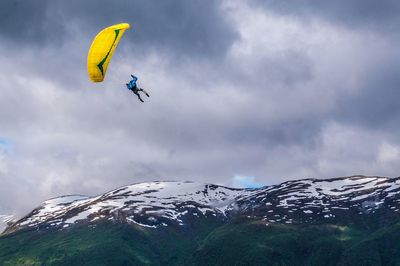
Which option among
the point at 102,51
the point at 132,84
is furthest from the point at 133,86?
the point at 102,51

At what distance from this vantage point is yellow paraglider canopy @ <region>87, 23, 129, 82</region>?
5962 cm

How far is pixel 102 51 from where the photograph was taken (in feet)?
197

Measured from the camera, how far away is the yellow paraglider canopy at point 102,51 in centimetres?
5962

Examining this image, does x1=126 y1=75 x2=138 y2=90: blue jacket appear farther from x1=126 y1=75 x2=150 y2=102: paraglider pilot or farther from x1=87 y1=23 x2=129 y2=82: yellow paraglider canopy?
x1=87 y1=23 x2=129 y2=82: yellow paraglider canopy

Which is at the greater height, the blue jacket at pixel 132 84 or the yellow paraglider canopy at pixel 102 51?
the yellow paraglider canopy at pixel 102 51

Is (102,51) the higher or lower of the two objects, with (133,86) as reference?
higher

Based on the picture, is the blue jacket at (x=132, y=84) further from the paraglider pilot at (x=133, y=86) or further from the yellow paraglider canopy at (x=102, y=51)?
the yellow paraglider canopy at (x=102, y=51)

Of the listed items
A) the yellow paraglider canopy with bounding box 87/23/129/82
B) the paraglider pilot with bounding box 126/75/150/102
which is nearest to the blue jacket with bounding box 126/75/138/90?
the paraglider pilot with bounding box 126/75/150/102

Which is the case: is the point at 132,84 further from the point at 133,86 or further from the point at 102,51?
the point at 102,51

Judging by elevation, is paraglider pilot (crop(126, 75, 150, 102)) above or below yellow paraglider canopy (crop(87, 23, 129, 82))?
below

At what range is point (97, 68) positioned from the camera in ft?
195

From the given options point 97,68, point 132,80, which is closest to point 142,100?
point 132,80

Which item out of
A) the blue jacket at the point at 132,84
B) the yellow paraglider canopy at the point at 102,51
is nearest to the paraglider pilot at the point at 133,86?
the blue jacket at the point at 132,84

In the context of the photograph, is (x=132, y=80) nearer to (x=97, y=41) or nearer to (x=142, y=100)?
(x=142, y=100)
